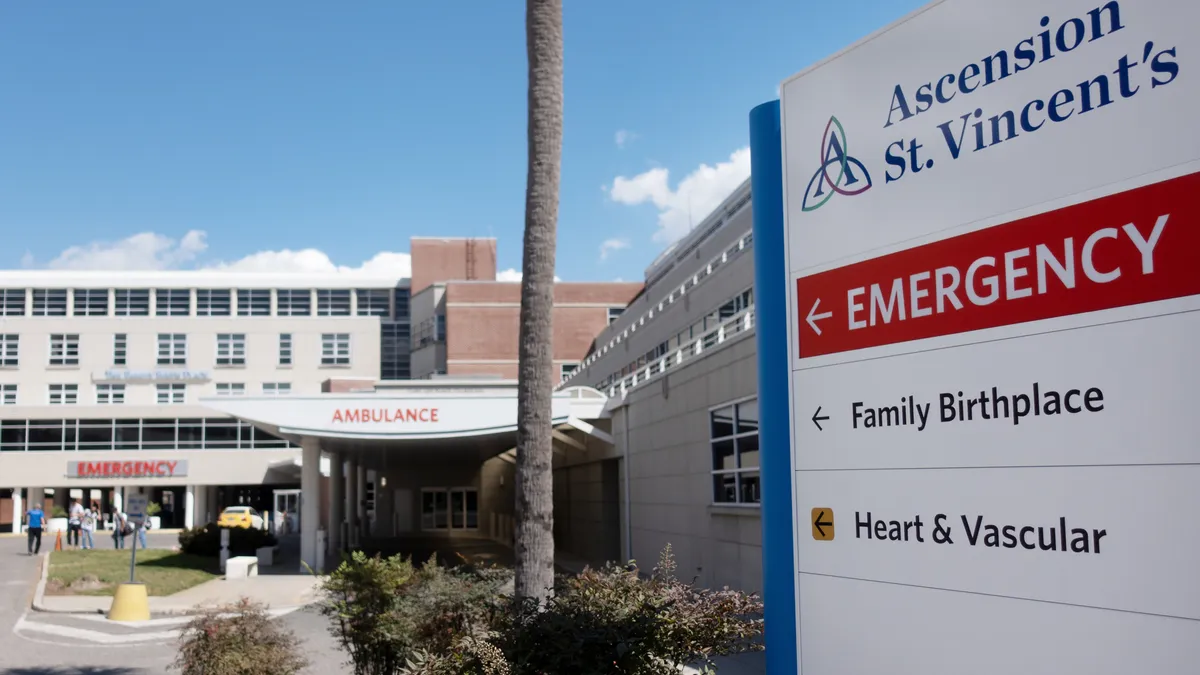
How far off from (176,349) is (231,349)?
3446mm

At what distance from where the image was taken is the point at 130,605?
20359 millimetres

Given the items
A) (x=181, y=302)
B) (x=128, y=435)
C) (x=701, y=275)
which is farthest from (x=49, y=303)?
(x=701, y=275)

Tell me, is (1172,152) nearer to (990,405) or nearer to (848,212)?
(990,405)

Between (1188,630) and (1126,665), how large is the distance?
32cm

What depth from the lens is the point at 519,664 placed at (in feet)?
20.3

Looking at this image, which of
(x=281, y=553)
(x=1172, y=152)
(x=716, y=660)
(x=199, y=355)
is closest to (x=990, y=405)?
(x=1172, y=152)

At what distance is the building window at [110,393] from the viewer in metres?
64.7

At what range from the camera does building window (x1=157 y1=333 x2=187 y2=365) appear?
65.9 metres

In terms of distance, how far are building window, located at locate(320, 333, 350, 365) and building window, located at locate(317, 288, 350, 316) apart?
2.26m

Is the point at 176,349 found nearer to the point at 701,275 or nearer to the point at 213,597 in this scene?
the point at 213,597

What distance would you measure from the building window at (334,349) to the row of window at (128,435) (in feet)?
23.3

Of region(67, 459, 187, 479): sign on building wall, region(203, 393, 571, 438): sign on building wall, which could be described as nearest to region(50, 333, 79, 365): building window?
region(67, 459, 187, 479): sign on building wall

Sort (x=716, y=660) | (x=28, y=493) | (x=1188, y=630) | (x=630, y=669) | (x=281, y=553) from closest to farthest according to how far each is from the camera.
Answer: (x=1188, y=630) → (x=630, y=669) → (x=716, y=660) → (x=281, y=553) → (x=28, y=493)

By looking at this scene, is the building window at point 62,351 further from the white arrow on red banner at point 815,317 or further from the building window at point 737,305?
the white arrow on red banner at point 815,317
